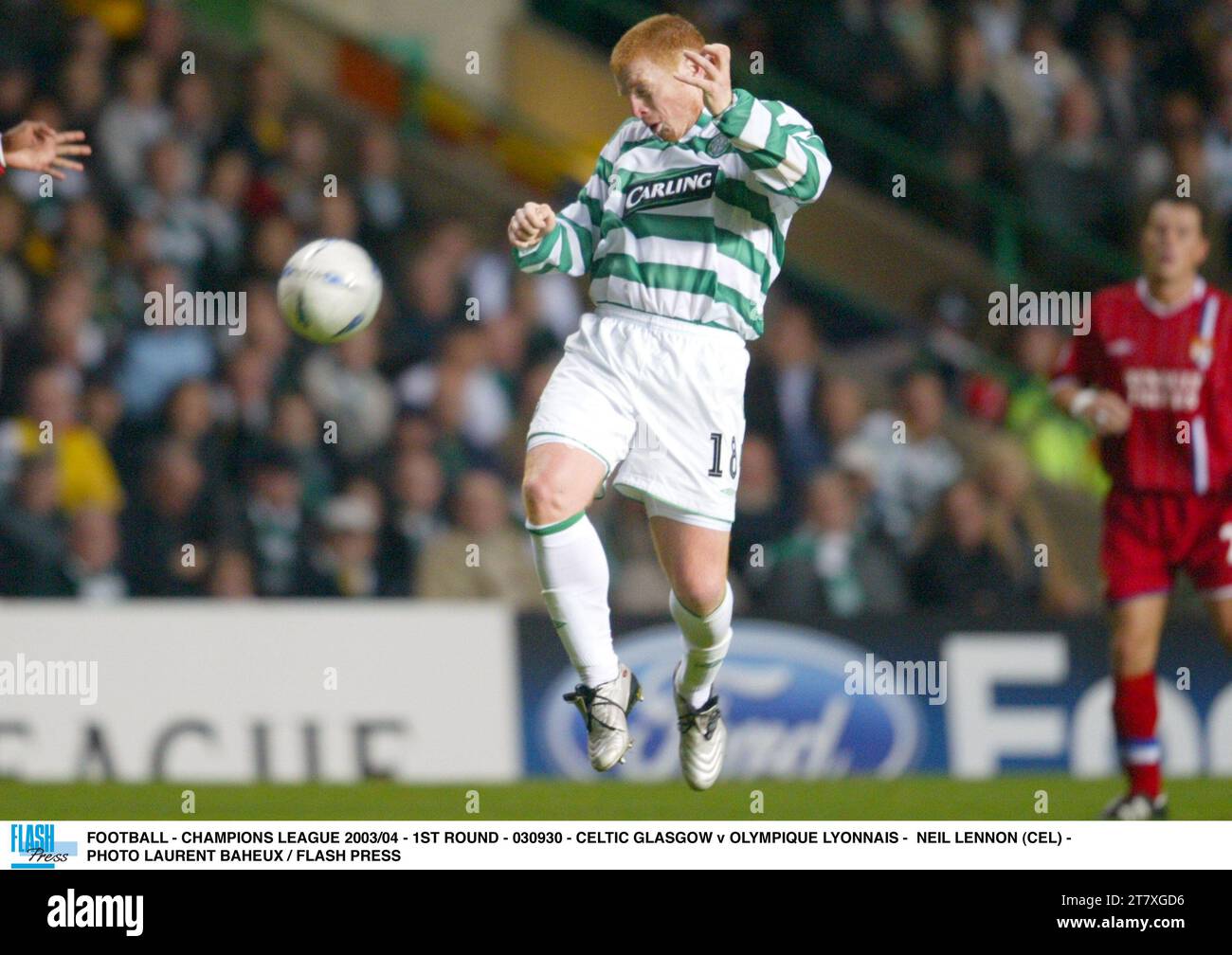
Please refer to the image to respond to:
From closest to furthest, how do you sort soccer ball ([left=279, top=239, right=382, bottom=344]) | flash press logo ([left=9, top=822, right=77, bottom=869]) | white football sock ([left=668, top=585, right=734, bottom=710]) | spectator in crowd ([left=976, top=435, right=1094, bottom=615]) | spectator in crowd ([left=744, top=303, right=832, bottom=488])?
soccer ball ([left=279, top=239, right=382, bottom=344]) → white football sock ([left=668, top=585, right=734, bottom=710]) → flash press logo ([left=9, top=822, right=77, bottom=869]) → spectator in crowd ([left=976, top=435, right=1094, bottom=615]) → spectator in crowd ([left=744, top=303, right=832, bottom=488])

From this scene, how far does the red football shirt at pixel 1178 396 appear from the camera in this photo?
347 inches

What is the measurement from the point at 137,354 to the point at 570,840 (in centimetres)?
526

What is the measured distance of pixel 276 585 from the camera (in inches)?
436

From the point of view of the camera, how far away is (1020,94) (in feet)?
49.4

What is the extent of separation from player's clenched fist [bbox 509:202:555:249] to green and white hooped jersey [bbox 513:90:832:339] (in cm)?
11

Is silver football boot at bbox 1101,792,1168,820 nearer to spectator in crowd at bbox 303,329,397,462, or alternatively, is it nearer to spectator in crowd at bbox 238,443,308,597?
spectator in crowd at bbox 238,443,308,597

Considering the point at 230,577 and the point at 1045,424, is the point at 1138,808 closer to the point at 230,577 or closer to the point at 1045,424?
the point at 230,577

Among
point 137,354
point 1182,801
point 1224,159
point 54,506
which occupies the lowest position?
point 1182,801

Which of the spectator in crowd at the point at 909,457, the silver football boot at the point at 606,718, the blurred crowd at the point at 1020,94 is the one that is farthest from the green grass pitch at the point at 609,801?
the blurred crowd at the point at 1020,94

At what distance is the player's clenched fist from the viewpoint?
6.41 meters

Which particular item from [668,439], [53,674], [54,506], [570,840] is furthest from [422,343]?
[668,439]

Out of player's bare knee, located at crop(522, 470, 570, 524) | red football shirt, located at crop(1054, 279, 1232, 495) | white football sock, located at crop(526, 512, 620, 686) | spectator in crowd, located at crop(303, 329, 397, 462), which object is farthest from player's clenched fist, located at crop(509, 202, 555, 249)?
spectator in crowd, located at crop(303, 329, 397, 462)

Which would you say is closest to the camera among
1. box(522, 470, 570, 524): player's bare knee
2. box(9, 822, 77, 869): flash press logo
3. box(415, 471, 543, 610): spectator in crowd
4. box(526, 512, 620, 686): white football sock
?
box(522, 470, 570, 524): player's bare knee

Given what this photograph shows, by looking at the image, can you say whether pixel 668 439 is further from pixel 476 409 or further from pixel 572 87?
pixel 572 87
